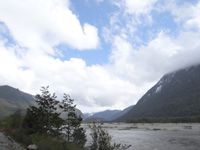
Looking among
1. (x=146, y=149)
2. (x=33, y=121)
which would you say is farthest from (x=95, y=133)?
(x=146, y=149)

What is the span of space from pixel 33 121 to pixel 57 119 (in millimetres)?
5336

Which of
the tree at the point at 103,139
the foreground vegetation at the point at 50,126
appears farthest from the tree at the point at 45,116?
the tree at the point at 103,139

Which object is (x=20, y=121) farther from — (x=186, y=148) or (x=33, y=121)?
A: (x=186, y=148)

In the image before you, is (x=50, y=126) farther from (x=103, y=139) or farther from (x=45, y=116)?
(x=103, y=139)

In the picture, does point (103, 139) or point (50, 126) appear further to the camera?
point (50, 126)

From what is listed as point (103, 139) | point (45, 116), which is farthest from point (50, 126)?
point (103, 139)

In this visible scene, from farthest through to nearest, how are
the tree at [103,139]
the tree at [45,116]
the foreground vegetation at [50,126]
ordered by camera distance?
the tree at [45,116]
the foreground vegetation at [50,126]
the tree at [103,139]

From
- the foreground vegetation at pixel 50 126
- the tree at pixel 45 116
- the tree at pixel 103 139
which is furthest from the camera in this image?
the tree at pixel 45 116

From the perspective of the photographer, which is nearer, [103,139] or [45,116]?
[103,139]

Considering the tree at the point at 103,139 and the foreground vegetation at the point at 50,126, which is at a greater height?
the foreground vegetation at the point at 50,126

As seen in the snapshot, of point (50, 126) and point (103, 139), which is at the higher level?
point (50, 126)

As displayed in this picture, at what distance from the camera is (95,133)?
33.5 m

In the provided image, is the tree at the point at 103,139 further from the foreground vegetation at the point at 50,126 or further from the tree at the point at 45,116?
the tree at the point at 45,116

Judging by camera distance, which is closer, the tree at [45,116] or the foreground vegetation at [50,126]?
the foreground vegetation at [50,126]
